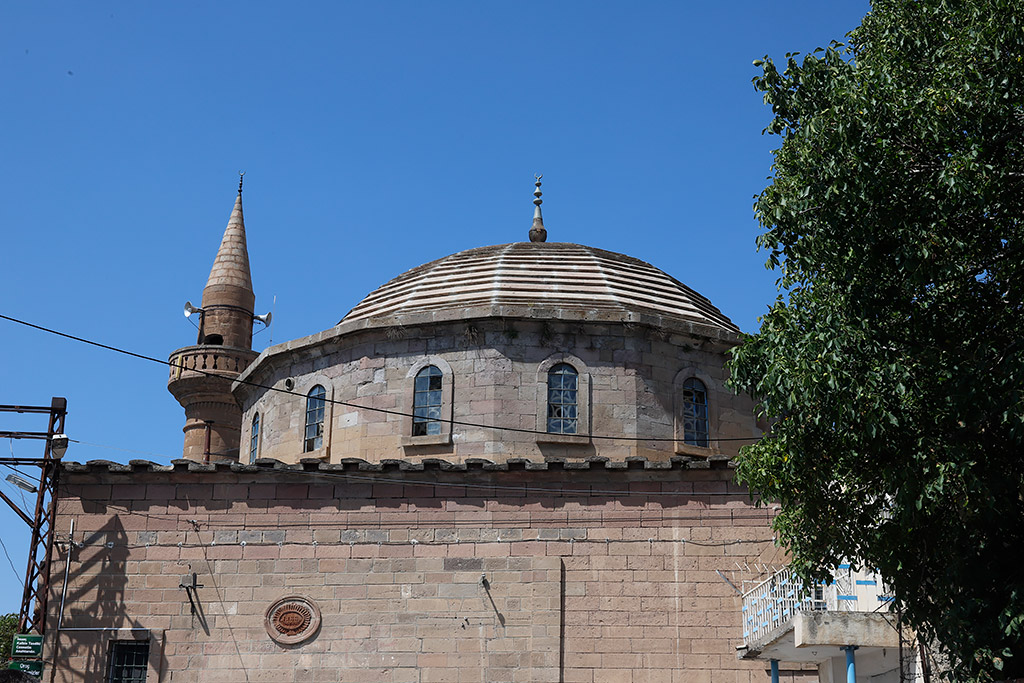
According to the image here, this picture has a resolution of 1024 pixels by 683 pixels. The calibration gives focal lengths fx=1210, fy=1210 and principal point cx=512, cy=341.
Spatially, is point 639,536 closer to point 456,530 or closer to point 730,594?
point 730,594

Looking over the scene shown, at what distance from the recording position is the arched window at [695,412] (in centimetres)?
2183

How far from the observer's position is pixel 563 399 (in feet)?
70.9

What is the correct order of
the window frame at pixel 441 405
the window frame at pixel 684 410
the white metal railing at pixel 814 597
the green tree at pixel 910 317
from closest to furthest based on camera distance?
1. the green tree at pixel 910 317
2. the white metal railing at pixel 814 597
3. the window frame at pixel 441 405
4. the window frame at pixel 684 410

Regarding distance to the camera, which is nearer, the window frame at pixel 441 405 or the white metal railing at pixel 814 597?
the white metal railing at pixel 814 597

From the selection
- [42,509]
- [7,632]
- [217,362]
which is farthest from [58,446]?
[7,632]

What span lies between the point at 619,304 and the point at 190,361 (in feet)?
49.2

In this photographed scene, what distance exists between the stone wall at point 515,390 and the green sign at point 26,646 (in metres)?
5.95

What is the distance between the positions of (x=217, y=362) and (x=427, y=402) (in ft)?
44.5

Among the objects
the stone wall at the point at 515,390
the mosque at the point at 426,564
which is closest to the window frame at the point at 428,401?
the stone wall at the point at 515,390

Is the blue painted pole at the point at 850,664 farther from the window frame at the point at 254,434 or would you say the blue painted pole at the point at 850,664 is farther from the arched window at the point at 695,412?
the window frame at the point at 254,434

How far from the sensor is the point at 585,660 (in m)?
18.1

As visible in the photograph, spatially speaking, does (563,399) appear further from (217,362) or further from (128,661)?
(217,362)

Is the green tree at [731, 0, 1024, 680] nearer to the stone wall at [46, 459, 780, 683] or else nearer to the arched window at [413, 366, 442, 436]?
the stone wall at [46, 459, 780, 683]

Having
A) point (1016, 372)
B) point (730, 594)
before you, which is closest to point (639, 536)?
point (730, 594)
